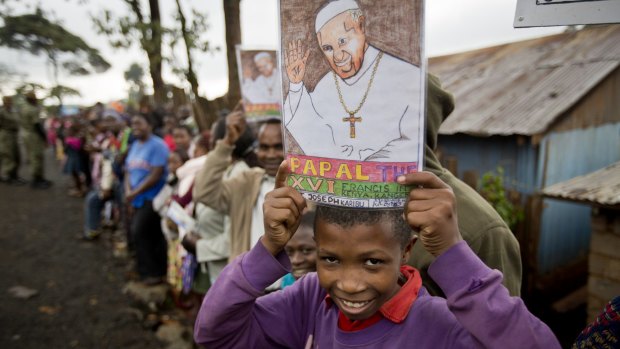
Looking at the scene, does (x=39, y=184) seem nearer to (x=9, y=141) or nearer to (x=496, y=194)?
(x=9, y=141)

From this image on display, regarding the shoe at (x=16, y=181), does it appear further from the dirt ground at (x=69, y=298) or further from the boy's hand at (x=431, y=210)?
the boy's hand at (x=431, y=210)

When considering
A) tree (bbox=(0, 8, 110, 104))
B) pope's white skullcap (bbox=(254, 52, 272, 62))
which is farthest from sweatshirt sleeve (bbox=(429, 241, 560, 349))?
tree (bbox=(0, 8, 110, 104))

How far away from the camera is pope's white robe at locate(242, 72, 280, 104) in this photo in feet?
9.09

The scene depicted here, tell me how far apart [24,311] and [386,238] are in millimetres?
4869

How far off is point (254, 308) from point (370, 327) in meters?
0.40

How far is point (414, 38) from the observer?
93 cm

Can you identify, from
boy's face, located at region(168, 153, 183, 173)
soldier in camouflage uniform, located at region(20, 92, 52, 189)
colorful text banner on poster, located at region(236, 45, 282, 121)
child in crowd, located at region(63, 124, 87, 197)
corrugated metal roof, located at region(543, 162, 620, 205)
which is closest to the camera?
colorful text banner on poster, located at region(236, 45, 282, 121)

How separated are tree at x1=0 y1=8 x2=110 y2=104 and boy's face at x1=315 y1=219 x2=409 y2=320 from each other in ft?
58.1

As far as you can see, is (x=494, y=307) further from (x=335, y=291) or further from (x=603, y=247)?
(x=603, y=247)

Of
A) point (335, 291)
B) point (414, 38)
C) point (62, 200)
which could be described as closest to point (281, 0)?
point (414, 38)

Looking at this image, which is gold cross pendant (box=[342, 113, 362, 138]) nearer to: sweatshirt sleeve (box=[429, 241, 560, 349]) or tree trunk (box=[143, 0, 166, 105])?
sweatshirt sleeve (box=[429, 241, 560, 349])

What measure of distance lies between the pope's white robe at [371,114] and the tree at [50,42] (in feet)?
58.0

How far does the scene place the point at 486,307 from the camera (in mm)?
946

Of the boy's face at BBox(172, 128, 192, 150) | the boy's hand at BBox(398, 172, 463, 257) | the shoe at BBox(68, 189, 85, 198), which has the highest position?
the boy's hand at BBox(398, 172, 463, 257)
